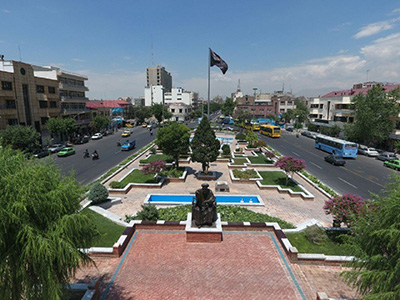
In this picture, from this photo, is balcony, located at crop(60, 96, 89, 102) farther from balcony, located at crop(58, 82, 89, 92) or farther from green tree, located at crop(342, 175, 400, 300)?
green tree, located at crop(342, 175, 400, 300)

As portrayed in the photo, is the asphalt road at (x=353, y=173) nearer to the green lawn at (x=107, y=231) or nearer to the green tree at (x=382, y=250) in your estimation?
the green tree at (x=382, y=250)

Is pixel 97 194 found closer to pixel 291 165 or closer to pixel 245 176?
pixel 245 176

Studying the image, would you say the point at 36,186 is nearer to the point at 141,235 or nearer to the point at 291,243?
the point at 141,235

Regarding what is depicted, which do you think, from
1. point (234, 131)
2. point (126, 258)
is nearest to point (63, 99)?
point (234, 131)

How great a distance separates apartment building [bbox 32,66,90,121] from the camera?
48594 mm

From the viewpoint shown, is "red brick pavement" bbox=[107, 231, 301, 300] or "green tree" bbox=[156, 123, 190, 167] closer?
"red brick pavement" bbox=[107, 231, 301, 300]

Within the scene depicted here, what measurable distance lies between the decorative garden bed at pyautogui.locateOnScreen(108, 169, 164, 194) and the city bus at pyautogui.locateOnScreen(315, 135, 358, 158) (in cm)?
2918

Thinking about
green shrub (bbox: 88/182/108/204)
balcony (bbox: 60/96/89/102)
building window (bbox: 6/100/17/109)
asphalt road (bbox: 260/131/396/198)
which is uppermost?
balcony (bbox: 60/96/89/102)

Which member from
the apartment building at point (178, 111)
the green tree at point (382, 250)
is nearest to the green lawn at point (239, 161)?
the green tree at point (382, 250)

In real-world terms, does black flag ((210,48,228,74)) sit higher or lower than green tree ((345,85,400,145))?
higher

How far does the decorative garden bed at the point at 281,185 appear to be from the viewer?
21.2 metres

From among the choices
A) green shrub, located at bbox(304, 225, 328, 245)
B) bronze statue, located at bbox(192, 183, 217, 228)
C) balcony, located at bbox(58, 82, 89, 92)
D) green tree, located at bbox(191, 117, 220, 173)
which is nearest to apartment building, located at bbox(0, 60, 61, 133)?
balcony, located at bbox(58, 82, 89, 92)

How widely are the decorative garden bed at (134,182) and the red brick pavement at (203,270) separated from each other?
31.5 feet

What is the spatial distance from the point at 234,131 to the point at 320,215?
52.6 metres
